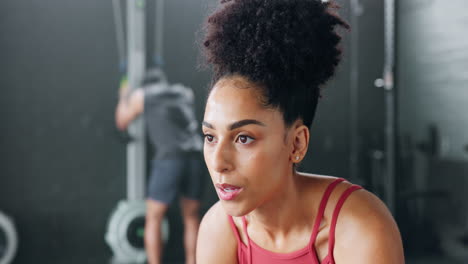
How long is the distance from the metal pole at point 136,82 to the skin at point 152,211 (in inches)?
2.0

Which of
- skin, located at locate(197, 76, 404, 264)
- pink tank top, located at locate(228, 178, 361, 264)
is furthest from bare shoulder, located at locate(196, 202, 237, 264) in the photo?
skin, located at locate(197, 76, 404, 264)

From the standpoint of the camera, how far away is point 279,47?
925 millimetres

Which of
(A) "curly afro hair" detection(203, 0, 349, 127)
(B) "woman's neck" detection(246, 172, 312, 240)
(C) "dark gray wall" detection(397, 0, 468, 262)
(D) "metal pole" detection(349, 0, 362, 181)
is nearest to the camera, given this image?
(A) "curly afro hair" detection(203, 0, 349, 127)

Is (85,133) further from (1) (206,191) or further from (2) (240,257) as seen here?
(2) (240,257)

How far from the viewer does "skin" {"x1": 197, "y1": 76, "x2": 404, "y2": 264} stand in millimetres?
937

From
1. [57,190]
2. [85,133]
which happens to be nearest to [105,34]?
[85,133]

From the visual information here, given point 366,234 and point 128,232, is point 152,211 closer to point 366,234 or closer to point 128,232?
point 128,232

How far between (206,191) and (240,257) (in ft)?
5.63

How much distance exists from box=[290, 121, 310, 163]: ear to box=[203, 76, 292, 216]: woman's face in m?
0.04

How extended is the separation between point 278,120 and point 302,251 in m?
0.30

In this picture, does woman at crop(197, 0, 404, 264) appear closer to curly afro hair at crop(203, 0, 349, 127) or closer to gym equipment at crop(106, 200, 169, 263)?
curly afro hair at crop(203, 0, 349, 127)

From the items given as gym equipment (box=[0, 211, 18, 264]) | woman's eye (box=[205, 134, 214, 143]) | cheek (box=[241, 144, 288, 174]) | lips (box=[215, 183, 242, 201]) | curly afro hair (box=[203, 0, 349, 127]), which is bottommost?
gym equipment (box=[0, 211, 18, 264])

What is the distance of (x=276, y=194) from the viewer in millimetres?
1042

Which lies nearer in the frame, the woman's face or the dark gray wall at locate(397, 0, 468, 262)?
the woman's face
